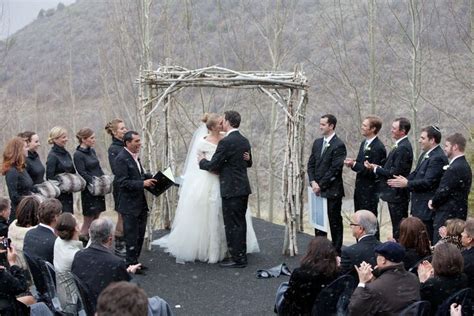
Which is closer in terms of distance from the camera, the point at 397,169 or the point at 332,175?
the point at 397,169

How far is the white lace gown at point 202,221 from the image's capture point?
29.6 feet

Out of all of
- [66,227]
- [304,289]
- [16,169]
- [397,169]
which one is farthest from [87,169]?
[304,289]

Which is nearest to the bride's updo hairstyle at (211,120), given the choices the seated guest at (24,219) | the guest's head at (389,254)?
the seated guest at (24,219)

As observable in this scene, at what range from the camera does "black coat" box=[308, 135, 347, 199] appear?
351 inches

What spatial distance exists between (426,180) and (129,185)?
12.2ft

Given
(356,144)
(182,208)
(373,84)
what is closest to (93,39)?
(356,144)

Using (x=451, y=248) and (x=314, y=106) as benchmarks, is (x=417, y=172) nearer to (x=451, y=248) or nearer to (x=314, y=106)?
(x=451, y=248)

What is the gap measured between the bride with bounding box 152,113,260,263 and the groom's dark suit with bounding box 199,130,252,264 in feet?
0.94

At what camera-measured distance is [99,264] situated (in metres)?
5.38

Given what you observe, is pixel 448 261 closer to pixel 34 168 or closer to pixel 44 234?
pixel 44 234

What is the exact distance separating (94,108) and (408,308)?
109ft

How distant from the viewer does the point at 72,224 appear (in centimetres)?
600

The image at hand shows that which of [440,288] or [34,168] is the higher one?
[34,168]

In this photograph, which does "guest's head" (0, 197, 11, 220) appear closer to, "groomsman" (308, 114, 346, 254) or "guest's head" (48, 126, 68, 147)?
"guest's head" (48, 126, 68, 147)
